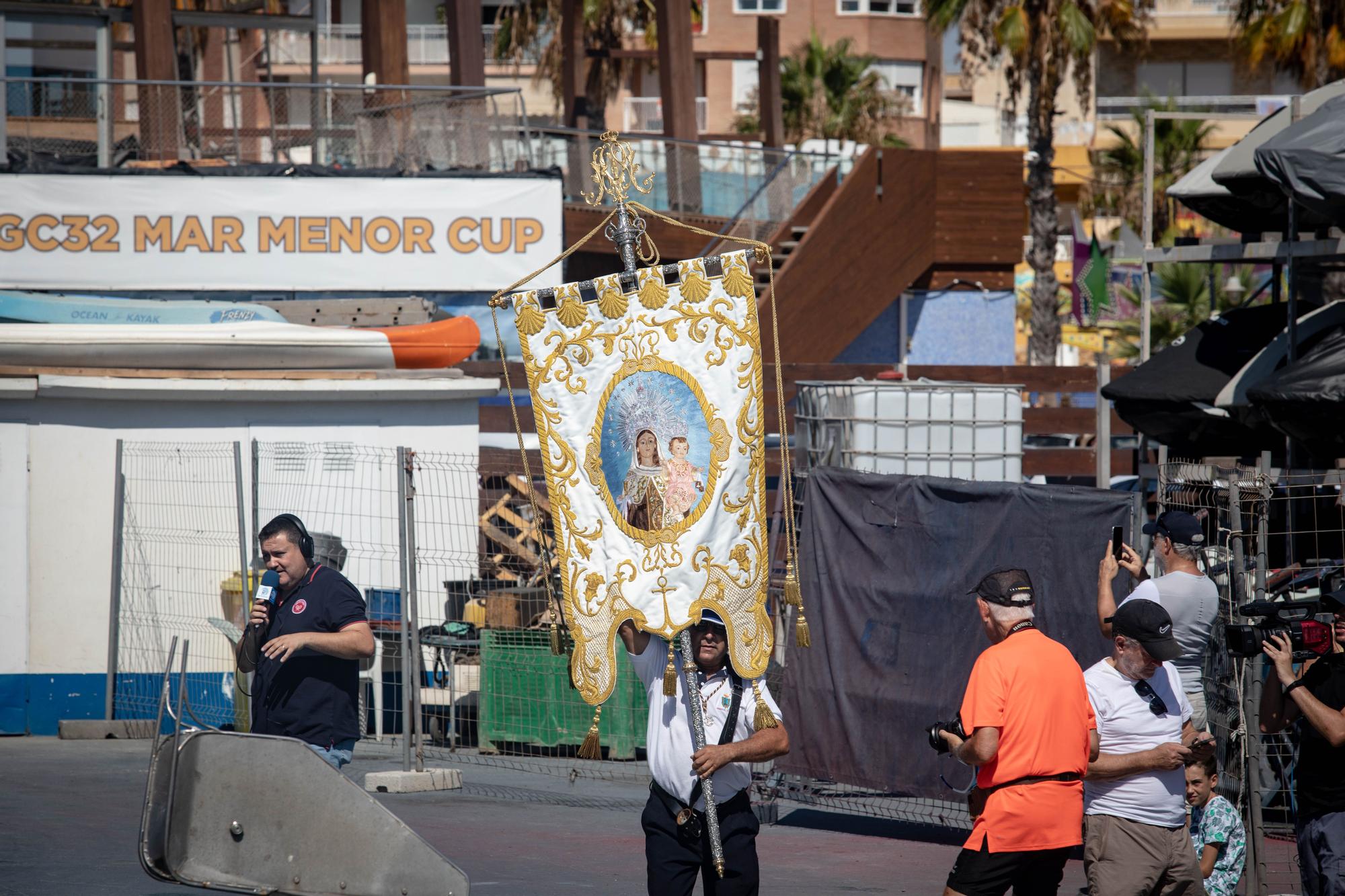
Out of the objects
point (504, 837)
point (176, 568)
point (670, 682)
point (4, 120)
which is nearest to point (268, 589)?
point (670, 682)

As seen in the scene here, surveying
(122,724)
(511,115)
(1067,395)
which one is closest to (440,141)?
(511,115)

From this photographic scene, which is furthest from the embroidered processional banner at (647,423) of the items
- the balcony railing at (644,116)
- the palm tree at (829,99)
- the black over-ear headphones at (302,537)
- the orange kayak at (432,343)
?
the palm tree at (829,99)

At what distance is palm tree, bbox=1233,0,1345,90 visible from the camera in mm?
29328

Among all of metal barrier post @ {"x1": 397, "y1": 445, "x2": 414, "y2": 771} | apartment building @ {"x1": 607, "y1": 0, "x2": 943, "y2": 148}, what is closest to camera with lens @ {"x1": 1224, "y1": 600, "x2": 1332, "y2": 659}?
metal barrier post @ {"x1": 397, "y1": 445, "x2": 414, "y2": 771}

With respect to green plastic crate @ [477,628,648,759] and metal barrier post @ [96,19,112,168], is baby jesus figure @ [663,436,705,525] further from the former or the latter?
metal barrier post @ [96,19,112,168]

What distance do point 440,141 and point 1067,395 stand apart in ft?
26.3

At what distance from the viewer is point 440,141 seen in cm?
1845

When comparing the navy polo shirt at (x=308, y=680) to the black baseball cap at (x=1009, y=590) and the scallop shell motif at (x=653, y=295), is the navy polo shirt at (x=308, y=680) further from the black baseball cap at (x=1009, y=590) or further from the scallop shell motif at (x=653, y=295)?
the black baseball cap at (x=1009, y=590)

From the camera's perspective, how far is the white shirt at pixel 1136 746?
584 centimetres

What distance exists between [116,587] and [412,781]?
10.1ft

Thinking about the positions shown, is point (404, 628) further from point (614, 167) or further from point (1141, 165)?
point (1141, 165)

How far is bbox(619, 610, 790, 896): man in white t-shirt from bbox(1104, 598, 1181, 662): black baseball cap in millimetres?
1384

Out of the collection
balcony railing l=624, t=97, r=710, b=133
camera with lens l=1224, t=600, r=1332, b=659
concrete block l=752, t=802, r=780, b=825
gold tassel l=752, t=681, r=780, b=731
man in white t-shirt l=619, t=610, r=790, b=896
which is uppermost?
balcony railing l=624, t=97, r=710, b=133

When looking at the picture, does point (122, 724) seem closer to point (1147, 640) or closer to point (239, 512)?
point (239, 512)
